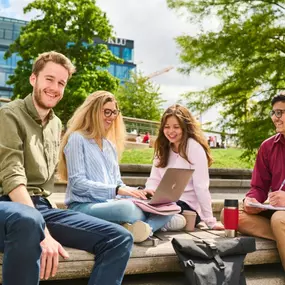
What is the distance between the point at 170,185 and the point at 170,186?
0.01m

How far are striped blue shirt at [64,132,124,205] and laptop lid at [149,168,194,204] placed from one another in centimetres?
37

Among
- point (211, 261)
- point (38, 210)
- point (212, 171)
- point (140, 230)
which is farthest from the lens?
point (212, 171)

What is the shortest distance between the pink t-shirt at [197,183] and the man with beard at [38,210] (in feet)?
4.53

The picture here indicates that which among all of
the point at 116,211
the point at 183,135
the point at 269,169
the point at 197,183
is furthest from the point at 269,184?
the point at 116,211

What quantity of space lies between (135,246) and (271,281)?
110cm

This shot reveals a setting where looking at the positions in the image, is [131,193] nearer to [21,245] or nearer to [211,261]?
[211,261]

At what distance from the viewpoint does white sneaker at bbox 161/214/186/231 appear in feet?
12.2

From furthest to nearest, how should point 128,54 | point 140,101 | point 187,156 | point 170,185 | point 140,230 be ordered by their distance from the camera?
point 128,54 → point 140,101 → point 187,156 → point 170,185 → point 140,230

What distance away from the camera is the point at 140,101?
→ 35250 millimetres

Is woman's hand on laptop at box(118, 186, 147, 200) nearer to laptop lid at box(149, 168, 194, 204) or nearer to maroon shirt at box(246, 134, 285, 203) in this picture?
laptop lid at box(149, 168, 194, 204)

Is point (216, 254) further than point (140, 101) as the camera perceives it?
No

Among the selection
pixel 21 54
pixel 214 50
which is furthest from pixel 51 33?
pixel 214 50

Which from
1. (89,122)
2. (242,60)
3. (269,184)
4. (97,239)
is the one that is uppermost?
(242,60)

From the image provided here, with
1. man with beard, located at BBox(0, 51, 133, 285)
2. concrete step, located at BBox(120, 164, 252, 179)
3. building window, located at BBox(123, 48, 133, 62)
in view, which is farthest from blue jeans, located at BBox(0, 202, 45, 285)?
building window, located at BBox(123, 48, 133, 62)
